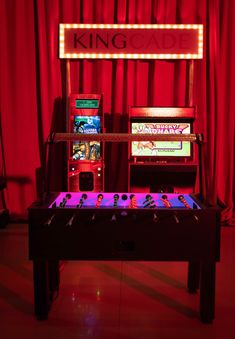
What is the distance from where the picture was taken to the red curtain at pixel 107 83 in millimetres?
4426

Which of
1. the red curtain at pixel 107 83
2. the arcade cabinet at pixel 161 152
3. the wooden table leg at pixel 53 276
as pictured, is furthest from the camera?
the red curtain at pixel 107 83

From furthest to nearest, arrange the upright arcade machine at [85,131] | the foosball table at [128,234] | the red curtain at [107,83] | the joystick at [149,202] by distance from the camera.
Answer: the red curtain at [107,83] → the upright arcade machine at [85,131] → the joystick at [149,202] → the foosball table at [128,234]

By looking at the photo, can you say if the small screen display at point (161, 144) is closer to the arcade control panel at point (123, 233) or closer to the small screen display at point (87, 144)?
the small screen display at point (87, 144)

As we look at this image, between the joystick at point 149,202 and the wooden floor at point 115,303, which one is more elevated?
the joystick at point 149,202

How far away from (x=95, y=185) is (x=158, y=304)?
1911mm

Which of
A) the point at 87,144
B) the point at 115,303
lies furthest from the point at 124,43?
the point at 115,303

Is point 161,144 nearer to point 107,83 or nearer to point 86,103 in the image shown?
point 86,103

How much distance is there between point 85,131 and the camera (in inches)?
163

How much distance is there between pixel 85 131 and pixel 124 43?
1043 millimetres

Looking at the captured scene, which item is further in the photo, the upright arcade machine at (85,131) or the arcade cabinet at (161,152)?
the upright arcade machine at (85,131)

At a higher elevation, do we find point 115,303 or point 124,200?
point 124,200

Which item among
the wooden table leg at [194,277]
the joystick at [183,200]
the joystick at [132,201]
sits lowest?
the wooden table leg at [194,277]

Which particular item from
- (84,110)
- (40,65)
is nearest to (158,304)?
(84,110)

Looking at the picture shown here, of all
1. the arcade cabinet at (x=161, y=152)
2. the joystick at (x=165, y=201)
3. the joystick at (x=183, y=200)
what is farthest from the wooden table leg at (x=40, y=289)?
the arcade cabinet at (x=161, y=152)
